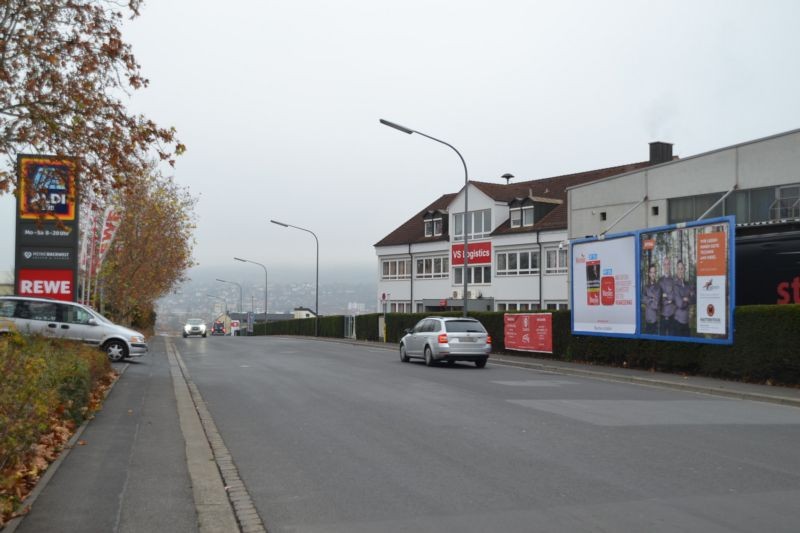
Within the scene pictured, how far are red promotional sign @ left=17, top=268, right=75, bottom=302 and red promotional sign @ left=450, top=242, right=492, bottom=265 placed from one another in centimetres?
3899

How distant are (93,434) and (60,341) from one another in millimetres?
5687

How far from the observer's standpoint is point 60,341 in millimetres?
15141

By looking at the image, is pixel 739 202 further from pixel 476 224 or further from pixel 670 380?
pixel 476 224

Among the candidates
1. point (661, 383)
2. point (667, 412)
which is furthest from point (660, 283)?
point (667, 412)

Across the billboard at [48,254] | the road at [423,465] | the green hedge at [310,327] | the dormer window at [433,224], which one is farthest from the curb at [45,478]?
the dormer window at [433,224]

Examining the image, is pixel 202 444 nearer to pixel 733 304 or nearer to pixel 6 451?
pixel 6 451

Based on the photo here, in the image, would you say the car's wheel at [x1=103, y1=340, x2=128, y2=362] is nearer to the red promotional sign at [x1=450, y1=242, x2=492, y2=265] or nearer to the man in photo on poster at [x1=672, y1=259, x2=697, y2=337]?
the man in photo on poster at [x1=672, y1=259, x2=697, y2=337]

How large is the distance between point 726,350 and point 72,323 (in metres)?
17.7

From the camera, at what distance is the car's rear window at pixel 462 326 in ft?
81.5

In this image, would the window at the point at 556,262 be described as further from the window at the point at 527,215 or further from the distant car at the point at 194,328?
the distant car at the point at 194,328

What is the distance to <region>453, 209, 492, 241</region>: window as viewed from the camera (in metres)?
59.1

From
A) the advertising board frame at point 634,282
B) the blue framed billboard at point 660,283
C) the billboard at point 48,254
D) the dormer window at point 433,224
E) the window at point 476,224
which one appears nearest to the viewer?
the blue framed billboard at point 660,283

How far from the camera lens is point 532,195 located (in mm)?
58219

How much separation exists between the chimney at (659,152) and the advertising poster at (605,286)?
82.4 feet
